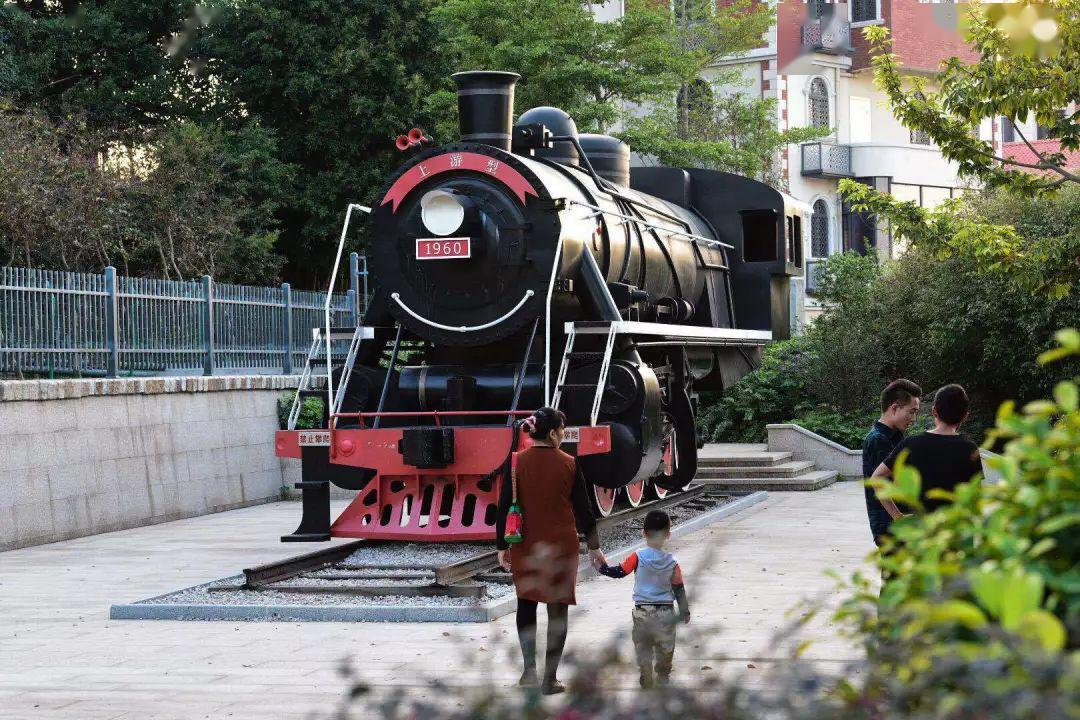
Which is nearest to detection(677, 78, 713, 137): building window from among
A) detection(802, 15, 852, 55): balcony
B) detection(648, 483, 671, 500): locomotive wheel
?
detection(802, 15, 852, 55): balcony

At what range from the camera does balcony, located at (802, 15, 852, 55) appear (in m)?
37.2

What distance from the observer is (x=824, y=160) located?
122 ft

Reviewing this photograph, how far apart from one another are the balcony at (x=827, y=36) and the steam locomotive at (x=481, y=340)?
24980 millimetres

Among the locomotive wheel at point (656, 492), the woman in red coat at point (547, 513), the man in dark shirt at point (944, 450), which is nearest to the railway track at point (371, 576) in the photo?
the woman in red coat at point (547, 513)

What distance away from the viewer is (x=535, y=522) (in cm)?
707

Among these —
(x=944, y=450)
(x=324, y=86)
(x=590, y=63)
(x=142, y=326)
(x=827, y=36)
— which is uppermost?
(x=827, y=36)

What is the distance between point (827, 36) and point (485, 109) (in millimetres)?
26749

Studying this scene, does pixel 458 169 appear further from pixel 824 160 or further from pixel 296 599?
pixel 824 160

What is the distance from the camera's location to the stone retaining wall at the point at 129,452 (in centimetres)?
1312

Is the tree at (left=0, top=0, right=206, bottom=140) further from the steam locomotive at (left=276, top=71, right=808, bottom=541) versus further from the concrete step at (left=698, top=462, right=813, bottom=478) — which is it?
the steam locomotive at (left=276, top=71, right=808, bottom=541)

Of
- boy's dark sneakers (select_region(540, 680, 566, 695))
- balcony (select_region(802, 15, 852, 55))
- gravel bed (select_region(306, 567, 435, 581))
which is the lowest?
gravel bed (select_region(306, 567, 435, 581))

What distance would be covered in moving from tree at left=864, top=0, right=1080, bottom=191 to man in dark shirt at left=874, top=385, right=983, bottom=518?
7588 millimetres

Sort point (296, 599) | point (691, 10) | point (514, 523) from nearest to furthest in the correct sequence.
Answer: point (514, 523) < point (296, 599) < point (691, 10)

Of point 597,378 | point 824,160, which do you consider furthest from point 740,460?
point 824,160
